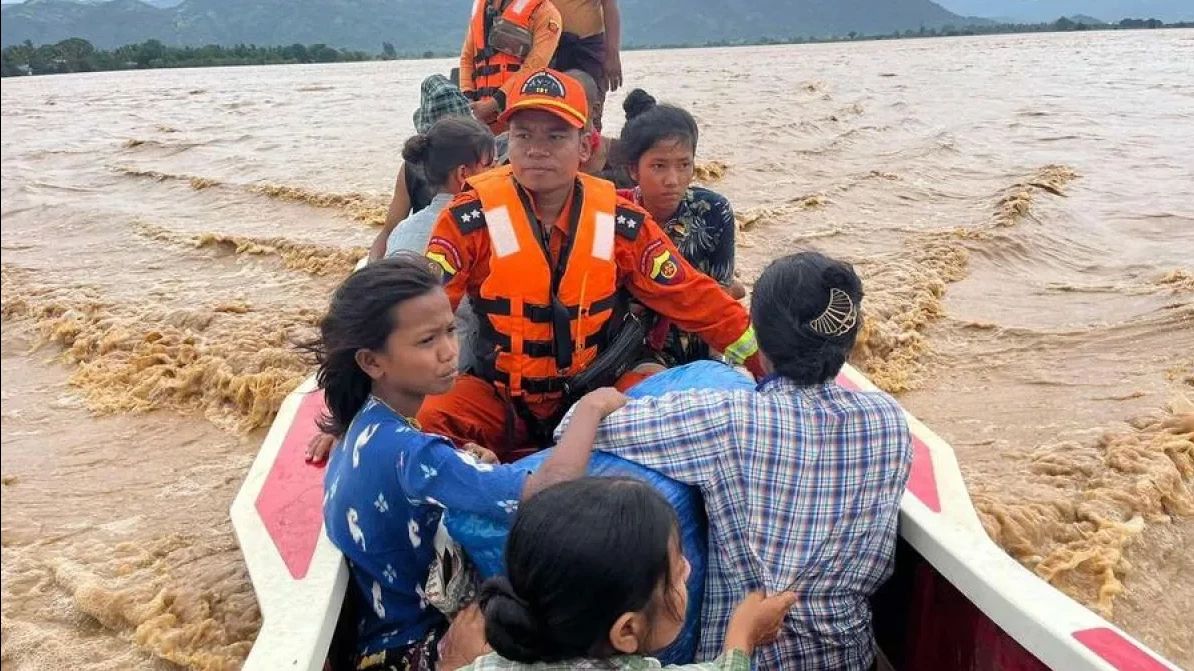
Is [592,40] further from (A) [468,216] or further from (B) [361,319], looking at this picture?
(B) [361,319]

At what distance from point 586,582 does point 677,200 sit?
1952 millimetres

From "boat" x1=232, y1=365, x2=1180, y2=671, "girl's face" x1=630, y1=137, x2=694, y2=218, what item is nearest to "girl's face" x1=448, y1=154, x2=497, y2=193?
"girl's face" x1=630, y1=137, x2=694, y2=218

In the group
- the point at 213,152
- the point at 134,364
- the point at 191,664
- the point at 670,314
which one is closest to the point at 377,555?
the point at 191,664

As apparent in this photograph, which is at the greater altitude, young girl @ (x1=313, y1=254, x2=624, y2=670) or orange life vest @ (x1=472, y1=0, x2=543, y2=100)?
orange life vest @ (x1=472, y1=0, x2=543, y2=100)

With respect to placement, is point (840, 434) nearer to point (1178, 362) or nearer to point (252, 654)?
point (252, 654)

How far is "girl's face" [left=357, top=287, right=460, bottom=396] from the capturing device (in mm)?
1817

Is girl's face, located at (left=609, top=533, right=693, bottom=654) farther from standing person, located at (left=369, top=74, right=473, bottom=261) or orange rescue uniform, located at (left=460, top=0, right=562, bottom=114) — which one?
orange rescue uniform, located at (left=460, top=0, right=562, bottom=114)

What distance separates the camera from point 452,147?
3180 millimetres

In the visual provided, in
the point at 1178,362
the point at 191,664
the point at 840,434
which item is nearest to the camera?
the point at 840,434

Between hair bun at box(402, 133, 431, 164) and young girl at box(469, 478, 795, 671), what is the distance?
2.24 meters

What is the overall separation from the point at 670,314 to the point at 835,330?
0.89 meters

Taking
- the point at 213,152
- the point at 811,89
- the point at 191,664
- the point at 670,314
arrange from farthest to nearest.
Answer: the point at 811,89 → the point at 213,152 → the point at 670,314 → the point at 191,664

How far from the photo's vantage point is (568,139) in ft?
7.79

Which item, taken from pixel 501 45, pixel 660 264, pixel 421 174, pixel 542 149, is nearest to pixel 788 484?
pixel 660 264
